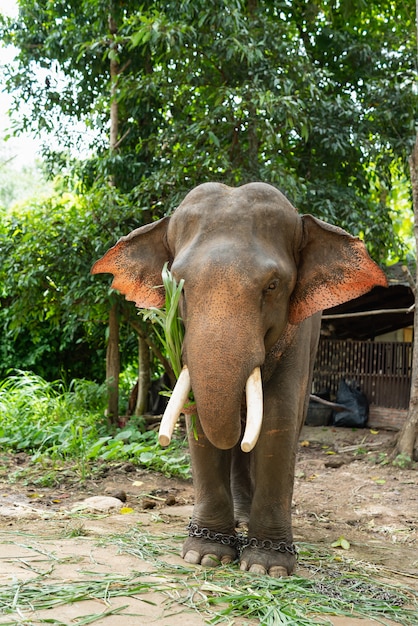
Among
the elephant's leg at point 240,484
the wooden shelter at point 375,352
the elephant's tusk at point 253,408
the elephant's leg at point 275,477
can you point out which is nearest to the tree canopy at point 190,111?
the wooden shelter at point 375,352

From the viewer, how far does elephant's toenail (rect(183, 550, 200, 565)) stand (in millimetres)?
3664

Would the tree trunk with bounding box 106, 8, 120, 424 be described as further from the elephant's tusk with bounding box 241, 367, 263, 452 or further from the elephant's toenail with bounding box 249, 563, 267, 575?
the elephant's tusk with bounding box 241, 367, 263, 452

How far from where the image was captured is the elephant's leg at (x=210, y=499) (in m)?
3.75

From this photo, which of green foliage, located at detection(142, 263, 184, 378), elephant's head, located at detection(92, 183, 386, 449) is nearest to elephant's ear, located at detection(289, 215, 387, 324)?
elephant's head, located at detection(92, 183, 386, 449)

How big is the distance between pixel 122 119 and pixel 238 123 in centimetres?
204

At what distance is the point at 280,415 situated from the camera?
3.75 m

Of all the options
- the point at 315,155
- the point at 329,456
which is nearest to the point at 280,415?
the point at 329,456

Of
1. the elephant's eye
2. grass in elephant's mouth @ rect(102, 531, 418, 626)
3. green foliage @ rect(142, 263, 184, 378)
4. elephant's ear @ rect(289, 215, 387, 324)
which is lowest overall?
grass in elephant's mouth @ rect(102, 531, 418, 626)

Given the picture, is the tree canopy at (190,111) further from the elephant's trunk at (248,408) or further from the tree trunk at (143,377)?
the elephant's trunk at (248,408)

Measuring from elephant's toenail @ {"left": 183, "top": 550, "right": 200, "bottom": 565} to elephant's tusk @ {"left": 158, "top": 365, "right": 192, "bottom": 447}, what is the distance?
0.87 metres

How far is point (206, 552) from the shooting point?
3689 millimetres

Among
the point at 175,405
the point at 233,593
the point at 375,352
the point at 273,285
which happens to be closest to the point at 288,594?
the point at 233,593

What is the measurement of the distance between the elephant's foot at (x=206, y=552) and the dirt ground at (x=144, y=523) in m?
0.07

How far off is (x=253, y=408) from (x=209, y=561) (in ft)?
3.31
